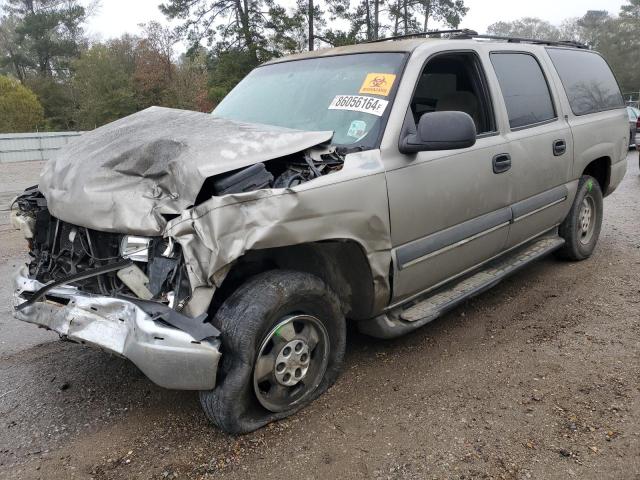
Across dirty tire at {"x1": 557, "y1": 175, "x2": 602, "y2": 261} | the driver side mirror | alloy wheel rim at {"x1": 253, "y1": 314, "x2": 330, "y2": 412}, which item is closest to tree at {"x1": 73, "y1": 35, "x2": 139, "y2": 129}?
dirty tire at {"x1": 557, "y1": 175, "x2": 602, "y2": 261}

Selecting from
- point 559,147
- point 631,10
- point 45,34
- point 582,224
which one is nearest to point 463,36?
point 559,147

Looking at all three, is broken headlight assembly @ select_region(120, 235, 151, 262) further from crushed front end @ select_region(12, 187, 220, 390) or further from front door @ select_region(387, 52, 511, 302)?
front door @ select_region(387, 52, 511, 302)

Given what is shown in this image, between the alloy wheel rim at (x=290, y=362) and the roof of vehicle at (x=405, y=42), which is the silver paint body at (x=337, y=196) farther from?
the alloy wheel rim at (x=290, y=362)

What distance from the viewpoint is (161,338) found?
2.38 m

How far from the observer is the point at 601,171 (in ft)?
18.5

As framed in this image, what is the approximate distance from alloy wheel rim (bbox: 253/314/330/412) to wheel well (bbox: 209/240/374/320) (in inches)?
11.9

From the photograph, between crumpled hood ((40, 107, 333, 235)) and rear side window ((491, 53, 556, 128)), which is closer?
crumpled hood ((40, 107, 333, 235))

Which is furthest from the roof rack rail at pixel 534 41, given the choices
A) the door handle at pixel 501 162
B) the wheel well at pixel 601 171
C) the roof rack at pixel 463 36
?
the wheel well at pixel 601 171

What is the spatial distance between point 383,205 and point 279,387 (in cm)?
113

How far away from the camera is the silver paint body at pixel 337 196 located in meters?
2.52

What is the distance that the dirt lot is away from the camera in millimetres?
2602

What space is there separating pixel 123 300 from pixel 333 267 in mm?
1171

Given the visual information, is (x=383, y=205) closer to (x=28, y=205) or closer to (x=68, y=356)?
(x=28, y=205)

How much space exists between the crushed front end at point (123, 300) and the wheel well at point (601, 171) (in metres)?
4.39
